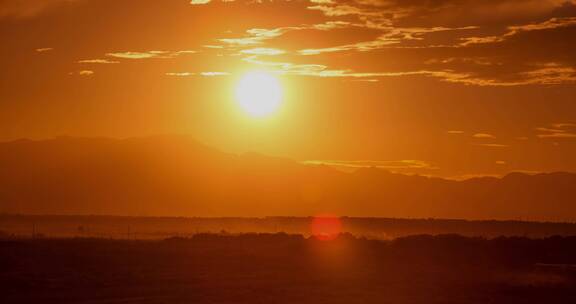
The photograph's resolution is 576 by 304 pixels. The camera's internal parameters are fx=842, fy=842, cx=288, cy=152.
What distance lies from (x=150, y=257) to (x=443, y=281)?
19.4m

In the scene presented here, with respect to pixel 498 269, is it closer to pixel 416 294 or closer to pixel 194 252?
pixel 416 294

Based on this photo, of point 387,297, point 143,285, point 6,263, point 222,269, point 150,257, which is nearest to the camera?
point 387,297

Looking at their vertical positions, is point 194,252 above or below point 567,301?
above

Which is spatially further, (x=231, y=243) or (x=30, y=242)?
(x=231, y=243)

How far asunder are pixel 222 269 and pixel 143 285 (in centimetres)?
952

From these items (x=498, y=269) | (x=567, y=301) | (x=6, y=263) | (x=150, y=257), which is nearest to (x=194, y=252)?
(x=150, y=257)

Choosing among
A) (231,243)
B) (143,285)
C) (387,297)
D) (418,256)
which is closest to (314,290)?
(387,297)

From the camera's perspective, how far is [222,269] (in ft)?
170

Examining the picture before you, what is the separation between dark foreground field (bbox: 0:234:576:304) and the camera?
40.1 metres

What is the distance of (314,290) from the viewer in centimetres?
4259

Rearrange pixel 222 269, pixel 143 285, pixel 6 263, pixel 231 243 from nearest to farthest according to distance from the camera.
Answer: pixel 143 285
pixel 6 263
pixel 222 269
pixel 231 243

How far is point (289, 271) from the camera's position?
52344 millimetres

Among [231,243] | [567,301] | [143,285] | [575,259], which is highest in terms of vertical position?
[231,243]

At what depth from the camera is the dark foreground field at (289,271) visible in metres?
40.1
